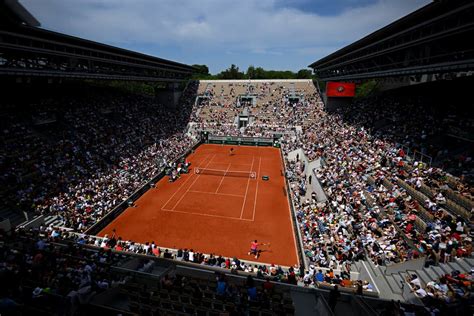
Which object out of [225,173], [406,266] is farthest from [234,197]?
[406,266]

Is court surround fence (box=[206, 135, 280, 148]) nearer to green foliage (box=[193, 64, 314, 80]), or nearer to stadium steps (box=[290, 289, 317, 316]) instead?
stadium steps (box=[290, 289, 317, 316])

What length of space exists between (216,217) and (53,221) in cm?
1198

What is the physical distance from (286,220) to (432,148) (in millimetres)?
12030

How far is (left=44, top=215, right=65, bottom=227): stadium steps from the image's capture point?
18.1 metres

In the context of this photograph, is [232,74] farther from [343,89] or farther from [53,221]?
[53,221]

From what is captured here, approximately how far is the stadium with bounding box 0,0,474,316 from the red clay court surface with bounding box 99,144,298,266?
0.16 m

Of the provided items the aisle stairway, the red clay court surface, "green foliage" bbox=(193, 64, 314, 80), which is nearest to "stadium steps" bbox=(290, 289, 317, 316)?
the aisle stairway

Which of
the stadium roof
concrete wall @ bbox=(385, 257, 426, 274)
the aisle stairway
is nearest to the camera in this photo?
the aisle stairway

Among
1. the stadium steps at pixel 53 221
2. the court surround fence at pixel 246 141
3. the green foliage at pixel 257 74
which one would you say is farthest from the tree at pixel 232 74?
the stadium steps at pixel 53 221

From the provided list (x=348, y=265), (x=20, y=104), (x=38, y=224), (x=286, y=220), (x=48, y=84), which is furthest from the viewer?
(x=48, y=84)

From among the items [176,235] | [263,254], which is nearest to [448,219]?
[263,254]

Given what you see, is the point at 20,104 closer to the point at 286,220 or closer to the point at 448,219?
the point at 286,220

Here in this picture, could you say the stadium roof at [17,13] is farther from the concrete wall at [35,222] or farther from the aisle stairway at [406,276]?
the aisle stairway at [406,276]

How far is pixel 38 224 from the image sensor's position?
57.4 ft
